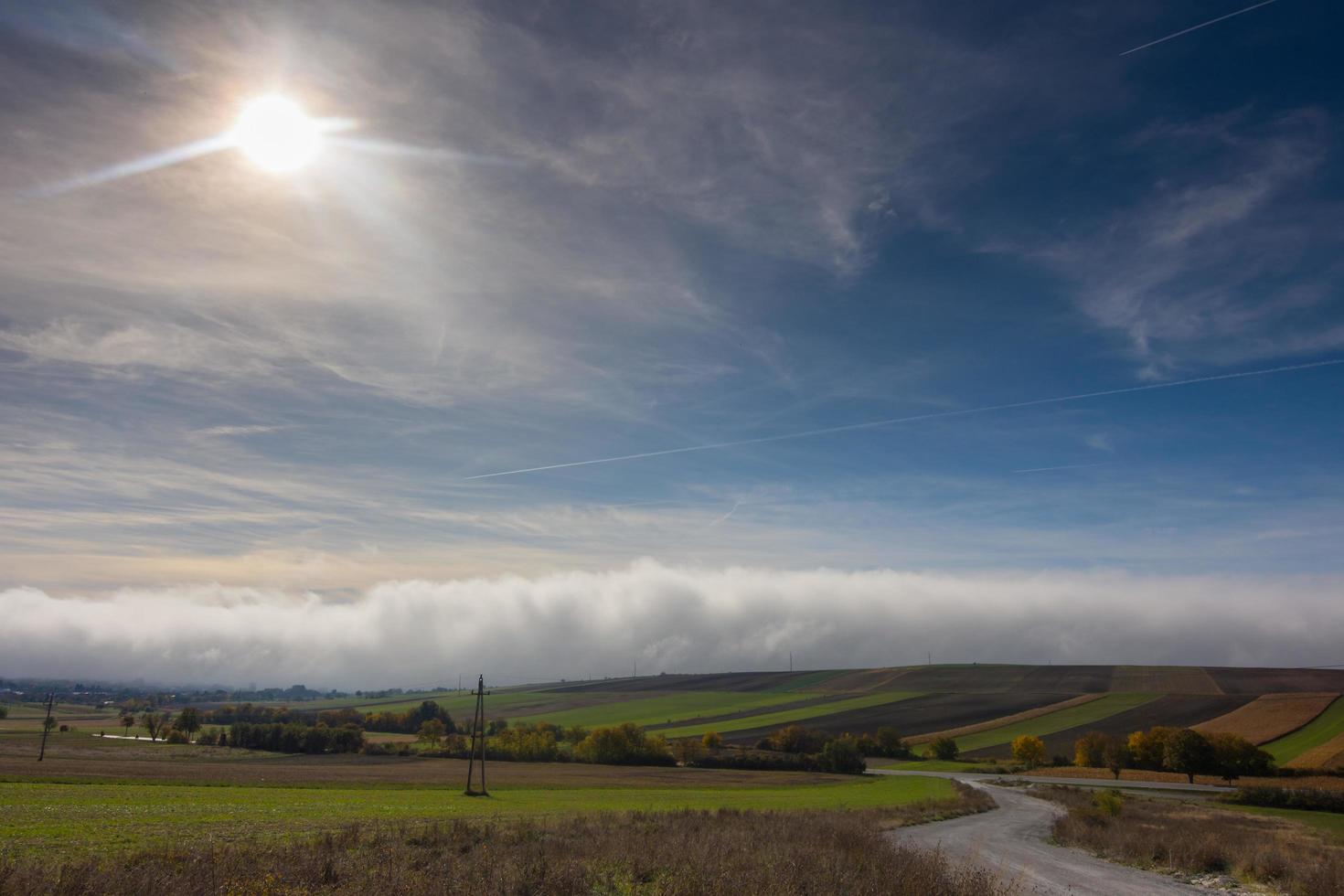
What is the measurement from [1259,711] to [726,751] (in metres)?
86.0

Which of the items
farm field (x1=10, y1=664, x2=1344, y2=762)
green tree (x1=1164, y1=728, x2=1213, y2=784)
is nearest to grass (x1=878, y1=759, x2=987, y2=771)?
farm field (x1=10, y1=664, x2=1344, y2=762)

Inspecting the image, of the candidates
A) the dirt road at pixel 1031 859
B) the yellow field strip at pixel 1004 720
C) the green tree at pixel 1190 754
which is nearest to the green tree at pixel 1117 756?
the green tree at pixel 1190 754

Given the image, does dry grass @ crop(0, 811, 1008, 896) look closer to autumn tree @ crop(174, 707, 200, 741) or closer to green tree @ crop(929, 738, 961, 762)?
green tree @ crop(929, 738, 961, 762)

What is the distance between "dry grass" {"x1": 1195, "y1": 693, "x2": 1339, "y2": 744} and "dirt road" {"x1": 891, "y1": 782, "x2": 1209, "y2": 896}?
75731 millimetres

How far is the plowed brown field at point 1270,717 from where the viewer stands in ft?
341

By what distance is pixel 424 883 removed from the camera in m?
13.5

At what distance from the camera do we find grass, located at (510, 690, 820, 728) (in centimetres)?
17188

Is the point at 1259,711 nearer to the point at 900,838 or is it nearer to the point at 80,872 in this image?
the point at 900,838

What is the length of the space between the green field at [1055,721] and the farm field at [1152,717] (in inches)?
88.0

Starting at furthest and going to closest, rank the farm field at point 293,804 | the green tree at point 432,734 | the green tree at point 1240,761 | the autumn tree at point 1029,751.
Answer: the green tree at point 432,734, the autumn tree at point 1029,751, the green tree at point 1240,761, the farm field at point 293,804

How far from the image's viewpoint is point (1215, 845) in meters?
33.7

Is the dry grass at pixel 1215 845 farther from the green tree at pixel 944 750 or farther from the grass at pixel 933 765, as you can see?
the green tree at pixel 944 750

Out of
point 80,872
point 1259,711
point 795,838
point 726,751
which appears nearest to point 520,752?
point 726,751

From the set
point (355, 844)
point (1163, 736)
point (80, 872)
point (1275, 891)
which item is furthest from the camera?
point (1163, 736)
